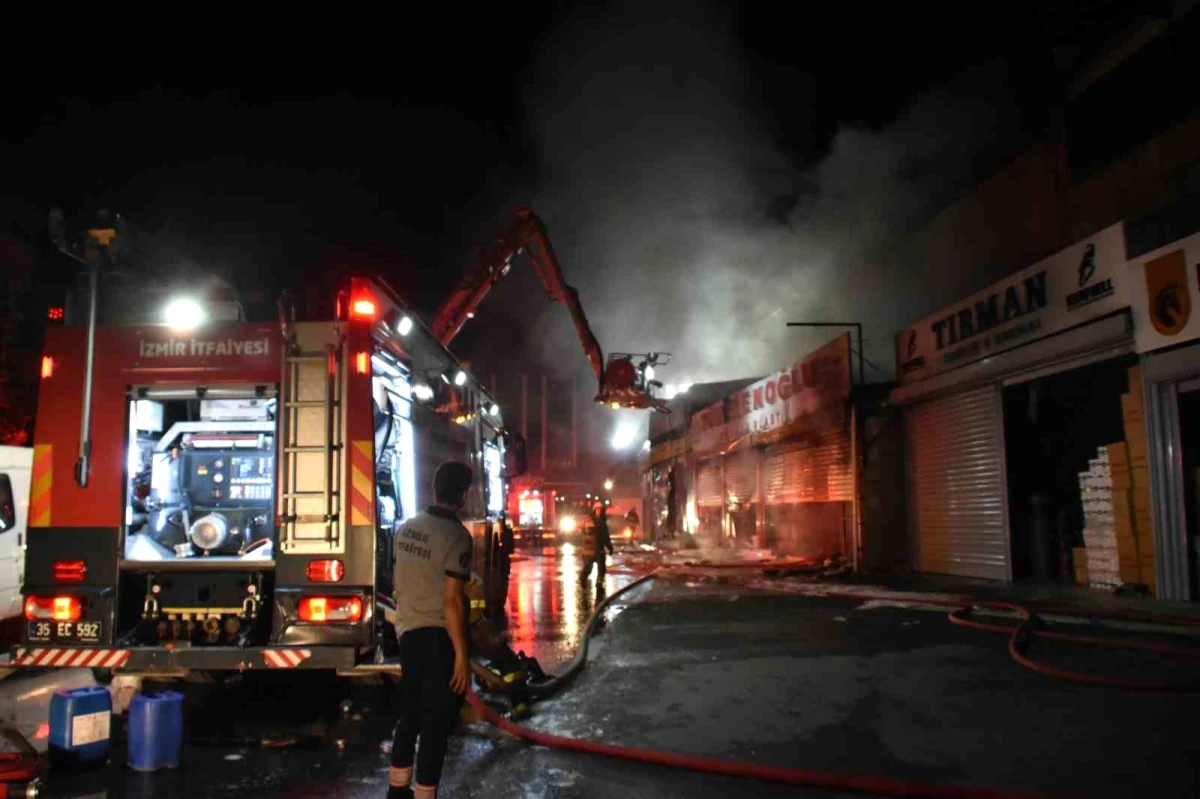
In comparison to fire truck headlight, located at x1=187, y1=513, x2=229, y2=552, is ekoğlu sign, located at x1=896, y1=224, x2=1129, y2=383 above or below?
above

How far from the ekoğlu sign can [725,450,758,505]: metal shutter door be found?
764 cm

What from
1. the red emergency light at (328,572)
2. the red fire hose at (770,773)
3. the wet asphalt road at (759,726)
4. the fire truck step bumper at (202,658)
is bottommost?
the wet asphalt road at (759,726)

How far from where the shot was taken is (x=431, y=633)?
11.9 feet

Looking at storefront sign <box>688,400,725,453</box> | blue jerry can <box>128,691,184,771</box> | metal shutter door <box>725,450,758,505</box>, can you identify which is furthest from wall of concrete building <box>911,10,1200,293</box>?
blue jerry can <box>128,691,184,771</box>

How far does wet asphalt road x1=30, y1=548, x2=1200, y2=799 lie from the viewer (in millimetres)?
3973

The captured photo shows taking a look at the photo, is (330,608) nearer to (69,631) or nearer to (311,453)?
(311,453)

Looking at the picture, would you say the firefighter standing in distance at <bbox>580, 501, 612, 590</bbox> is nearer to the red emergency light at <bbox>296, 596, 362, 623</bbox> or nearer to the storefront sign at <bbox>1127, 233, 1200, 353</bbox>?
the storefront sign at <bbox>1127, 233, 1200, 353</bbox>

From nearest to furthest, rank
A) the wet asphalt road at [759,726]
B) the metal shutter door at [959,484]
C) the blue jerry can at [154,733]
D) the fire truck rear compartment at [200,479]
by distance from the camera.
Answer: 1. the wet asphalt road at [759,726]
2. the blue jerry can at [154,733]
3. the fire truck rear compartment at [200,479]
4. the metal shutter door at [959,484]

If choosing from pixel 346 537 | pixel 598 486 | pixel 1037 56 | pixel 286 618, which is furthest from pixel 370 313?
pixel 598 486

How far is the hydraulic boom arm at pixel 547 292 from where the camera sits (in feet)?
40.3

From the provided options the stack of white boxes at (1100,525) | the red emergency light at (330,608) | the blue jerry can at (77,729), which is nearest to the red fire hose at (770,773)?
the red emergency light at (330,608)

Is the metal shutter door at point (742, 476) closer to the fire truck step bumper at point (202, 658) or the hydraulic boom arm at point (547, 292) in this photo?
the hydraulic boom arm at point (547, 292)

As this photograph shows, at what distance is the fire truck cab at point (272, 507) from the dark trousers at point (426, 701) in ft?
4.97

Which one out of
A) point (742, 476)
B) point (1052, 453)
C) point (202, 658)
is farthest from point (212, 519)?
point (742, 476)
